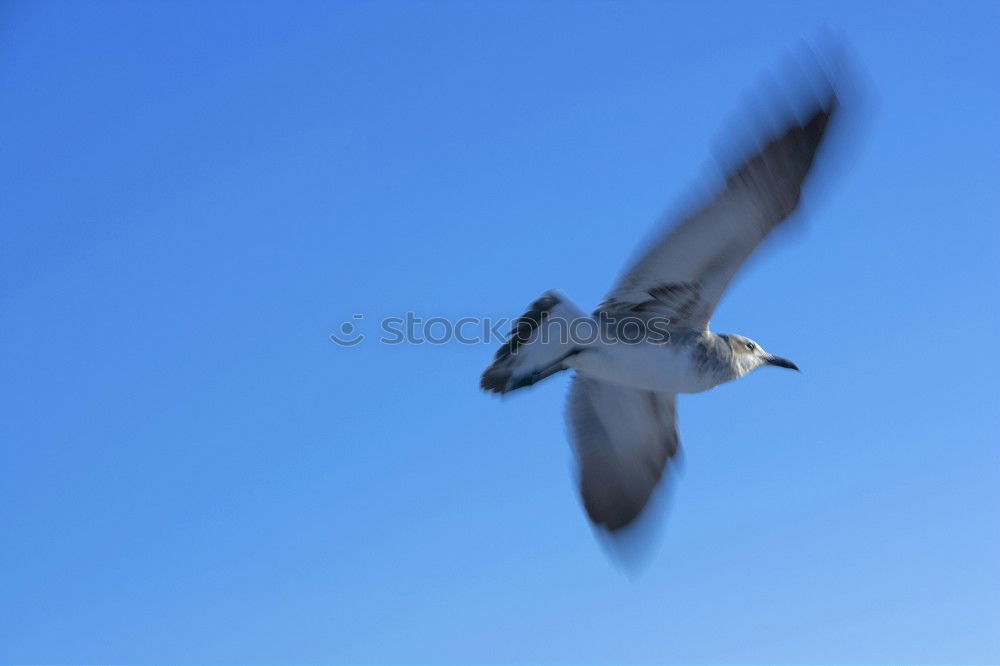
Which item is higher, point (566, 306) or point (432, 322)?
point (432, 322)

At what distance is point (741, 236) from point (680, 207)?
2.56 ft

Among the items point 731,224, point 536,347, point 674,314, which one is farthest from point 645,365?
point 731,224

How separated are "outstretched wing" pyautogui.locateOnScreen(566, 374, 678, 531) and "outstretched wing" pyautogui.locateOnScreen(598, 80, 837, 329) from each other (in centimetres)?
144

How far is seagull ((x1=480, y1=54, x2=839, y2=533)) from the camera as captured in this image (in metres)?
7.72

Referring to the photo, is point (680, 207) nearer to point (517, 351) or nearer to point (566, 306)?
point (566, 306)

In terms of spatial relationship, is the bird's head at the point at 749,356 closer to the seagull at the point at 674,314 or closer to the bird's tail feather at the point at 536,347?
the seagull at the point at 674,314

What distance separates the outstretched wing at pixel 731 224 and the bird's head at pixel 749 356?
965 mm

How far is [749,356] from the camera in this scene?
30.2 feet

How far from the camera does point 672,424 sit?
9.70 metres

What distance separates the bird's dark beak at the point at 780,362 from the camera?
9.64 metres

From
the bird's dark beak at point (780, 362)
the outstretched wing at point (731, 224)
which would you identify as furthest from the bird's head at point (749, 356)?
the outstretched wing at point (731, 224)

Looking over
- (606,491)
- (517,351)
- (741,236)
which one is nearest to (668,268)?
(741,236)

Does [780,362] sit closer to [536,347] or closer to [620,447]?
[620,447]

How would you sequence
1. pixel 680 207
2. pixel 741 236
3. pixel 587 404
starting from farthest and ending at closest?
pixel 587 404
pixel 741 236
pixel 680 207
